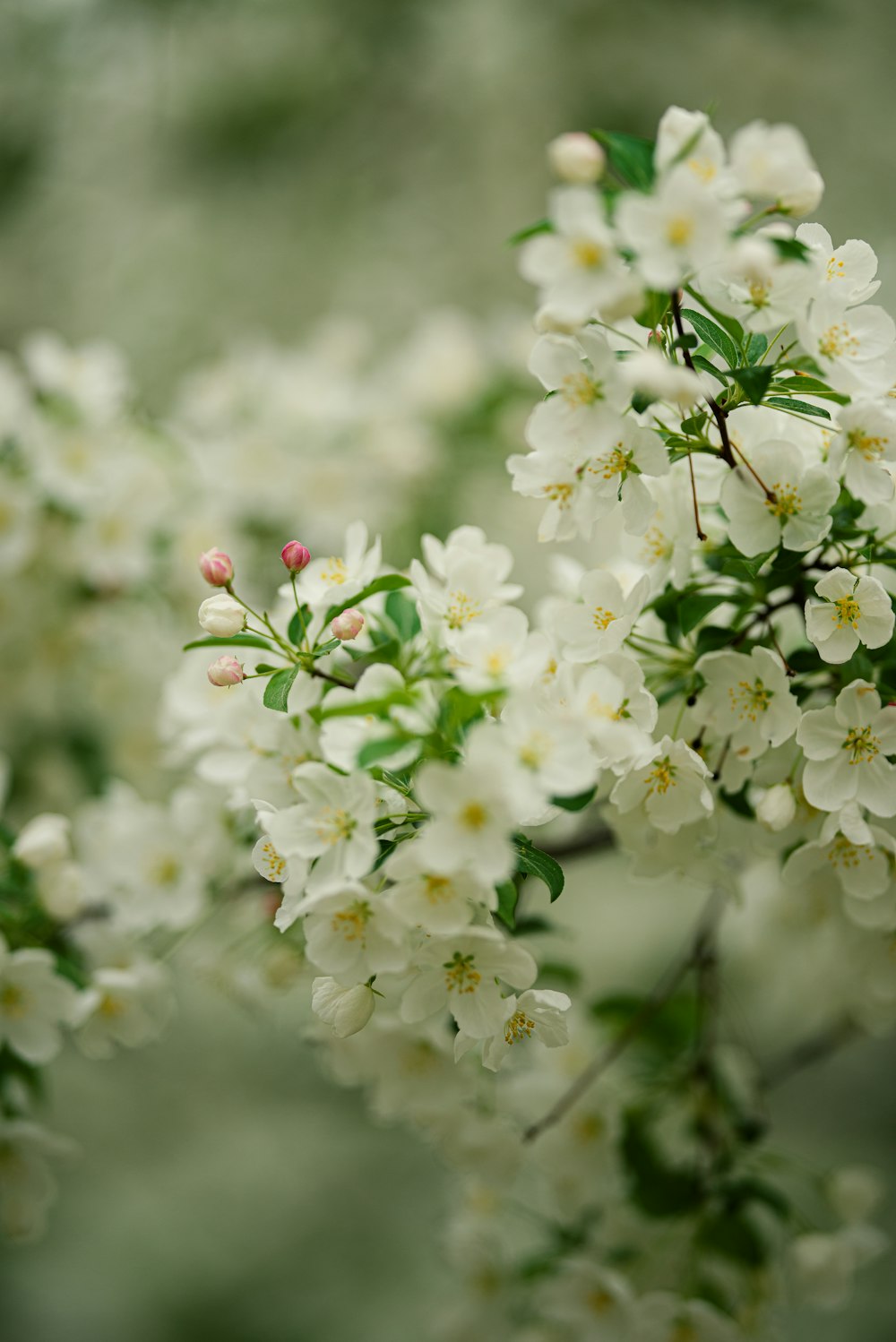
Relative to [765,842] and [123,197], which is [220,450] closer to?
[765,842]

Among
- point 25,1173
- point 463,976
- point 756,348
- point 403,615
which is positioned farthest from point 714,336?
point 25,1173

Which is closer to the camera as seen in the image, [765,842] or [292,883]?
[292,883]

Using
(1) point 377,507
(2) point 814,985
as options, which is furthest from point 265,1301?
(1) point 377,507

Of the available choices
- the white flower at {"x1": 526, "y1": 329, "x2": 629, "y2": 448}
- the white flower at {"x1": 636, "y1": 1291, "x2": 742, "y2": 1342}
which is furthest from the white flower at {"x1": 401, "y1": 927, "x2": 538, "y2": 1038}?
the white flower at {"x1": 636, "y1": 1291, "x2": 742, "y2": 1342}

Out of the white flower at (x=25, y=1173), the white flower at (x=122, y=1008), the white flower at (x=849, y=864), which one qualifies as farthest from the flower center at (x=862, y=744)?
the white flower at (x=25, y=1173)

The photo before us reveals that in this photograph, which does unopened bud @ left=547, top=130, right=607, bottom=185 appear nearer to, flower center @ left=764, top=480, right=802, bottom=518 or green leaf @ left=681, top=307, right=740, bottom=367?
green leaf @ left=681, top=307, right=740, bottom=367

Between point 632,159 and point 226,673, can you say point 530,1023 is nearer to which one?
point 226,673
